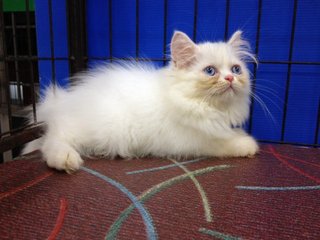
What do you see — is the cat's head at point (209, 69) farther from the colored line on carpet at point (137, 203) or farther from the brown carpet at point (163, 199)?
the colored line on carpet at point (137, 203)

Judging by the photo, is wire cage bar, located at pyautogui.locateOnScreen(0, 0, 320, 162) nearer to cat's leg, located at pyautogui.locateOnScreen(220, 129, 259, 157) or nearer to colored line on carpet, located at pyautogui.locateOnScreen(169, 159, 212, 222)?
cat's leg, located at pyautogui.locateOnScreen(220, 129, 259, 157)

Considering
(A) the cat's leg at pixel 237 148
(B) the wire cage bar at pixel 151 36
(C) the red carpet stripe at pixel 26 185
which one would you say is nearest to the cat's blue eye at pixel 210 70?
(A) the cat's leg at pixel 237 148

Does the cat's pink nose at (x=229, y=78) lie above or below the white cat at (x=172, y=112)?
above

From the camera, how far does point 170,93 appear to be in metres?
1.34

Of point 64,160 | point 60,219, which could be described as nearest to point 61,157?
point 64,160

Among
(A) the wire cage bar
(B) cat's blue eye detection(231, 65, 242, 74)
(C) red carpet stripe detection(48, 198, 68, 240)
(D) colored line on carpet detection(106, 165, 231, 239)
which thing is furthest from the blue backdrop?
(C) red carpet stripe detection(48, 198, 68, 240)

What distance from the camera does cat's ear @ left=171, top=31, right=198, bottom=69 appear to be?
1.30 metres

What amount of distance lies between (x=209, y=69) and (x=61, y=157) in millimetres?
716

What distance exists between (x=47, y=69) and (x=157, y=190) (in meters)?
1.35

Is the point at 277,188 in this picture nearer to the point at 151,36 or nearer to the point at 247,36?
the point at 247,36

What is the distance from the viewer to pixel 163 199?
3.29 ft

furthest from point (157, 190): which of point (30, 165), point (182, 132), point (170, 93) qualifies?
point (30, 165)

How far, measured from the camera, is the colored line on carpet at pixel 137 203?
2.69ft

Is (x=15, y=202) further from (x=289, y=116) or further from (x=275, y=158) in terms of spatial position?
(x=289, y=116)
